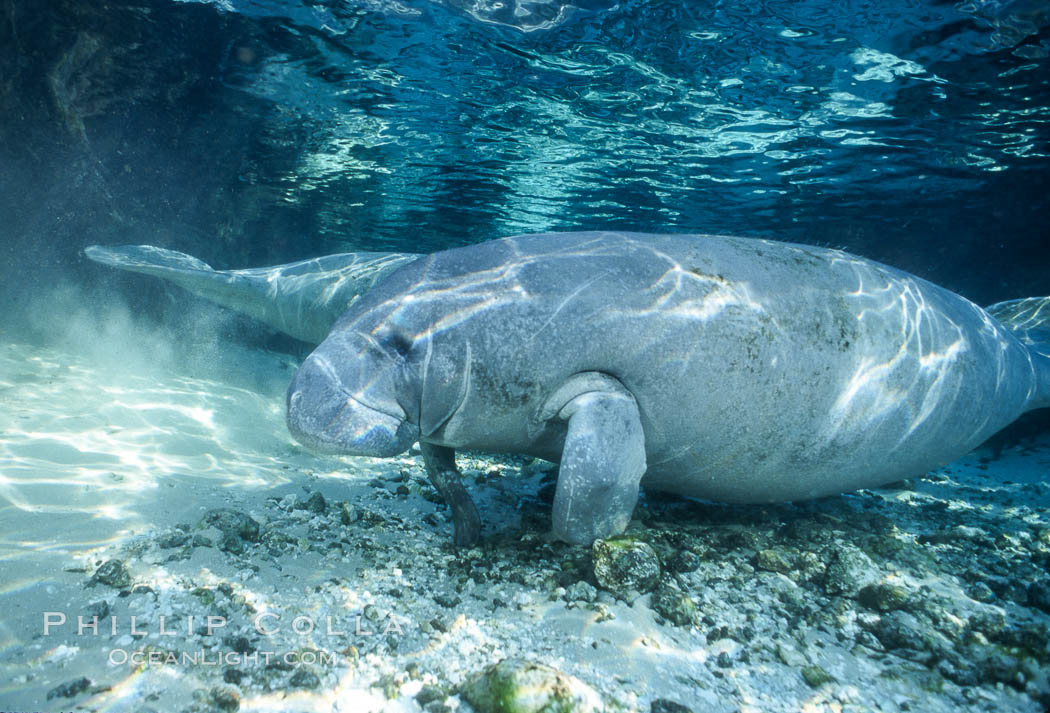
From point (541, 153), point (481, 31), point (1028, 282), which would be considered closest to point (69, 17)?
point (481, 31)

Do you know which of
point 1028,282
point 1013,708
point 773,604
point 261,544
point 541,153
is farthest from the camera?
point 1028,282

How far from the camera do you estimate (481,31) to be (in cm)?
695

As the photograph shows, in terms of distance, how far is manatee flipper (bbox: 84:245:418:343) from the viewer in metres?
6.64

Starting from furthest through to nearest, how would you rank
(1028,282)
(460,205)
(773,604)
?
(1028,282), (460,205), (773,604)

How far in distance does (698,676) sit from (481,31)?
7.99 metres

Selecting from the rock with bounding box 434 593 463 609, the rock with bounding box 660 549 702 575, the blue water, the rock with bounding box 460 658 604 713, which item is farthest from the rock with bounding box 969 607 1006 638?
the blue water

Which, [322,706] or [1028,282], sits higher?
[1028,282]

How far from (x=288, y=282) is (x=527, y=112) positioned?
222 inches

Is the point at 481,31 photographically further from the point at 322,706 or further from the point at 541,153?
the point at 322,706

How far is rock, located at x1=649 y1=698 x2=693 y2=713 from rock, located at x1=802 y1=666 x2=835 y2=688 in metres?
0.63

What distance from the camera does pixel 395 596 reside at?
7.66ft

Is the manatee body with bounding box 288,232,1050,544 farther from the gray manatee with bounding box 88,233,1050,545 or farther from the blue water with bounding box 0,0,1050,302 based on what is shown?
the blue water with bounding box 0,0,1050,302

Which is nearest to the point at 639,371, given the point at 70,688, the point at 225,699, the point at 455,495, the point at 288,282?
the point at 455,495

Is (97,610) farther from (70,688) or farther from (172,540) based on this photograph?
(172,540)
